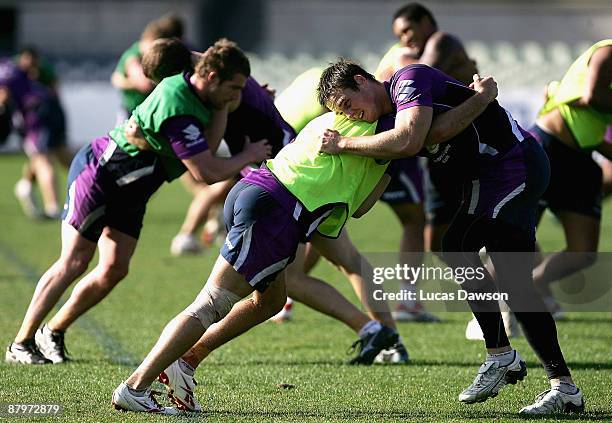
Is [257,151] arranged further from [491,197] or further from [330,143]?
[491,197]

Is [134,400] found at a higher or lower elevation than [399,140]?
lower

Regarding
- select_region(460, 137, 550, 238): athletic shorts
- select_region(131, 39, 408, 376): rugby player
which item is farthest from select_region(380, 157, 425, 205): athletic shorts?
select_region(460, 137, 550, 238): athletic shorts

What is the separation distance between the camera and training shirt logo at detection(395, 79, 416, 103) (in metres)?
5.07

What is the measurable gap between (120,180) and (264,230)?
65.0 inches

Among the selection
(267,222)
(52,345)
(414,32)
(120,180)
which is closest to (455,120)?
(267,222)

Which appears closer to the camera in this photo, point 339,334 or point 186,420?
point 186,420

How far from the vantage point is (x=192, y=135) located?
5.86 metres

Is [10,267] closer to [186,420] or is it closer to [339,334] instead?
[339,334]

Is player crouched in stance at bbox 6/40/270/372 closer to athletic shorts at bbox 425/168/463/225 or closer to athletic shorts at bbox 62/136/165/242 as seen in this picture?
athletic shorts at bbox 62/136/165/242

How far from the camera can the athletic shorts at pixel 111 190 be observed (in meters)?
6.40

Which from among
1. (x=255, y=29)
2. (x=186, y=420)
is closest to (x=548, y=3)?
(x=255, y=29)

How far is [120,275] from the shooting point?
6.54 metres

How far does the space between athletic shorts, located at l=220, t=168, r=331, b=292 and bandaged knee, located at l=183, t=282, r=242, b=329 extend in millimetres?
123

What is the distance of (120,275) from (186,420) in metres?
1.65
